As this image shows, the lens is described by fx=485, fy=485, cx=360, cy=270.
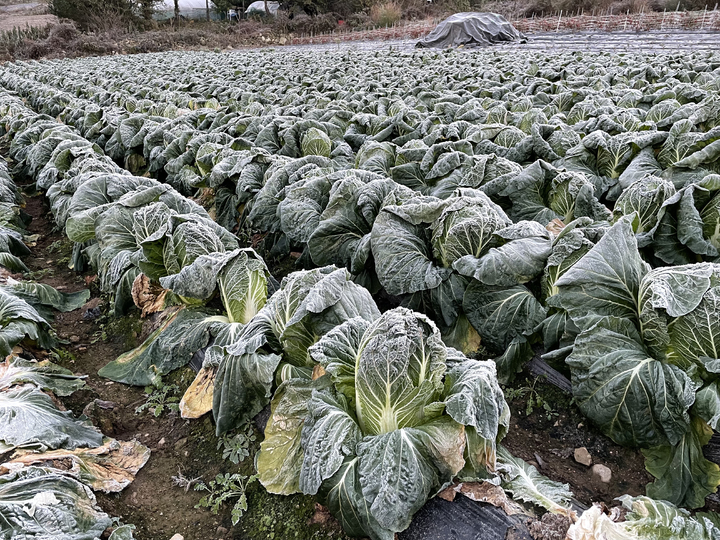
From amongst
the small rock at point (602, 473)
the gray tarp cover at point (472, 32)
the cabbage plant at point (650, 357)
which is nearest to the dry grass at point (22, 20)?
the gray tarp cover at point (472, 32)

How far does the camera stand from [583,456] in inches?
125

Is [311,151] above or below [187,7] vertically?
below

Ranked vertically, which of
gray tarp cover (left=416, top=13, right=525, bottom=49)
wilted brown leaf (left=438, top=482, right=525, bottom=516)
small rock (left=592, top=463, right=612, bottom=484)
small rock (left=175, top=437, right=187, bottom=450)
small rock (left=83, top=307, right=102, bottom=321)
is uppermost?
gray tarp cover (left=416, top=13, right=525, bottom=49)

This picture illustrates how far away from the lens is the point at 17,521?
226 cm

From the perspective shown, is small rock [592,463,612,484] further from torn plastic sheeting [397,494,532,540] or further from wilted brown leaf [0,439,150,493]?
wilted brown leaf [0,439,150,493]

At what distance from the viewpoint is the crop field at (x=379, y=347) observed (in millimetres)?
2465

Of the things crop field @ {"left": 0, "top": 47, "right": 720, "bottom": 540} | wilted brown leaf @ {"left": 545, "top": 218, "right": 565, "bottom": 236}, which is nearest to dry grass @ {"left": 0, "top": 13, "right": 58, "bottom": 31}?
crop field @ {"left": 0, "top": 47, "right": 720, "bottom": 540}

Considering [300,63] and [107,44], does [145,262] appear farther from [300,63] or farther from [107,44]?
[107,44]

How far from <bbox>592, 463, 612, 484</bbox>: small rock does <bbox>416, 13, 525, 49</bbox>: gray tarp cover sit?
93.0 ft

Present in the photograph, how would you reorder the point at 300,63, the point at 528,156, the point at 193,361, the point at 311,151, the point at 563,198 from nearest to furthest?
the point at 193,361, the point at 563,198, the point at 528,156, the point at 311,151, the point at 300,63

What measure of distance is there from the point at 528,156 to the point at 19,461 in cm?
587

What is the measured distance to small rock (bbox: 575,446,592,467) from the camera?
10.4 feet

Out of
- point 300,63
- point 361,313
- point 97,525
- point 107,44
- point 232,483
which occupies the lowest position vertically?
point 232,483

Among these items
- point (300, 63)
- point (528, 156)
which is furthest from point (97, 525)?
point (300, 63)
